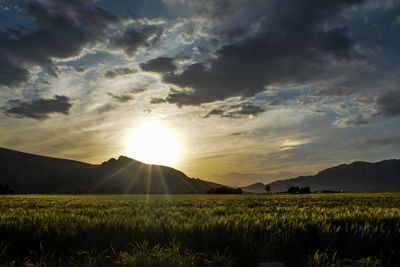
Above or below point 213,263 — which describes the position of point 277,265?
above

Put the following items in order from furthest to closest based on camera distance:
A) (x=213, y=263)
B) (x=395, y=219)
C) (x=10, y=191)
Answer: (x=10, y=191) → (x=395, y=219) → (x=213, y=263)

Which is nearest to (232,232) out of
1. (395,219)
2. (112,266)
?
(112,266)

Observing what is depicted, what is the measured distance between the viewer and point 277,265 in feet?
7.79

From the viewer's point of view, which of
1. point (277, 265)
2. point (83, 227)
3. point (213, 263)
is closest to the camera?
point (277, 265)

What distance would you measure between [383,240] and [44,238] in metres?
6.00

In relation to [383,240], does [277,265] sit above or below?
above

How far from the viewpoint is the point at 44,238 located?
475cm

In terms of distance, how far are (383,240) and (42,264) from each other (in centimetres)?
539

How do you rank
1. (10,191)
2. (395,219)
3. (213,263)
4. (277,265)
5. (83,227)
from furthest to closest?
(10,191) → (395,219) → (83,227) → (213,263) → (277,265)

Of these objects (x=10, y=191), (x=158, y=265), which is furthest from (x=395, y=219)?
(x=10, y=191)

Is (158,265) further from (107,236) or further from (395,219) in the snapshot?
(395,219)

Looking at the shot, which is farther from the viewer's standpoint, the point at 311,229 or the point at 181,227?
the point at 311,229

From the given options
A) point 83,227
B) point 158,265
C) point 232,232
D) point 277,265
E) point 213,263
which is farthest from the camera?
point 83,227

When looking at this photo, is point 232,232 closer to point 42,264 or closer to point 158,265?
point 158,265
